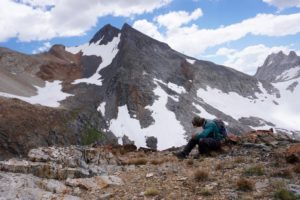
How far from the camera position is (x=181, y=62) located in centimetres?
14200

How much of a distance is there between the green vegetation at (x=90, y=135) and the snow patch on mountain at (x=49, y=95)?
16.5 m

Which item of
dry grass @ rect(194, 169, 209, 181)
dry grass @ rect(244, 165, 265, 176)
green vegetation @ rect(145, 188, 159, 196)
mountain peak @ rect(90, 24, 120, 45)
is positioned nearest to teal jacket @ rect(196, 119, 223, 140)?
dry grass @ rect(244, 165, 265, 176)

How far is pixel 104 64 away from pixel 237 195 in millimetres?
128885

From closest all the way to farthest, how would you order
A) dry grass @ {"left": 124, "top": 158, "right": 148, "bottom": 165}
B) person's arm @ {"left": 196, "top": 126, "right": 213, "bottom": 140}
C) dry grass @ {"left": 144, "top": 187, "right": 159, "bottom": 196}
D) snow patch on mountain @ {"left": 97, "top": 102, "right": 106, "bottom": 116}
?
dry grass @ {"left": 144, "top": 187, "right": 159, "bottom": 196}
dry grass @ {"left": 124, "top": 158, "right": 148, "bottom": 165}
person's arm @ {"left": 196, "top": 126, "right": 213, "bottom": 140}
snow patch on mountain @ {"left": 97, "top": 102, "right": 106, "bottom": 116}

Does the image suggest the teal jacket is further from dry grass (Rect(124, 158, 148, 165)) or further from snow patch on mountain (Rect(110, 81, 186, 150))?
snow patch on mountain (Rect(110, 81, 186, 150))

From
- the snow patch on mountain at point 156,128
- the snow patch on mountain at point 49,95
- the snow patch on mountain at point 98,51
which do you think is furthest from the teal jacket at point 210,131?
the snow patch on mountain at point 98,51

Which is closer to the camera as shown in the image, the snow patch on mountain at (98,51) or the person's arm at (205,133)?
the person's arm at (205,133)

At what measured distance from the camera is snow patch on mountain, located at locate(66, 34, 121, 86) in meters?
128

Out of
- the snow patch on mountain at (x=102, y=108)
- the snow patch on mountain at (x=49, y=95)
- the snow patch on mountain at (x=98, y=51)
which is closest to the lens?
the snow patch on mountain at (x=49, y=95)

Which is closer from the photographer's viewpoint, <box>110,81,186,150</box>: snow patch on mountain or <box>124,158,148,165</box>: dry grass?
<box>124,158,148,165</box>: dry grass

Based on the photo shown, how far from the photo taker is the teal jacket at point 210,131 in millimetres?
17188

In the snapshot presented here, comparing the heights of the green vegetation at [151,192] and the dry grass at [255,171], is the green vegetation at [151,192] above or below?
Result: below

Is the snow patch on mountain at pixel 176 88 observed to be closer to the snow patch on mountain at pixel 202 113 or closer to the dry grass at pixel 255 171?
the snow patch on mountain at pixel 202 113

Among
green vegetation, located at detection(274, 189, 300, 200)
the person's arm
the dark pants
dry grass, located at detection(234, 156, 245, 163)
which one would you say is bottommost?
green vegetation, located at detection(274, 189, 300, 200)
